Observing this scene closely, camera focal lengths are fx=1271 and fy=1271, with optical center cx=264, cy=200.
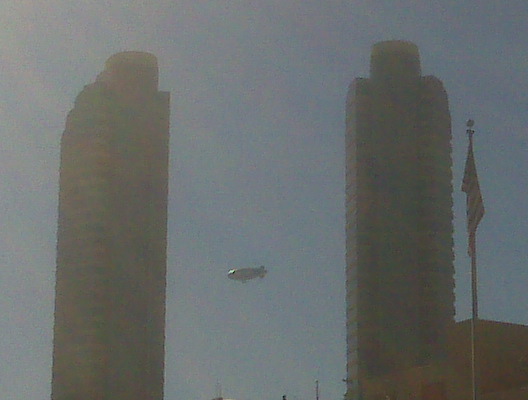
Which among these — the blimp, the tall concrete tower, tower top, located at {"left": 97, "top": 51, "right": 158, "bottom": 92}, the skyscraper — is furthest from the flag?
tower top, located at {"left": 97, "top": 51, "right": 158, "bottom": 92}

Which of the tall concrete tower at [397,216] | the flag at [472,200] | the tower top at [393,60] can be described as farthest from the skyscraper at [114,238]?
the flag at [472,200]

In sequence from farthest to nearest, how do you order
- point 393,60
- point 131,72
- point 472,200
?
point 131,72
point 393,60
point 472,200

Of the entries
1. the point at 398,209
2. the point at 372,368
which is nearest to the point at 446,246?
the point at 398,209

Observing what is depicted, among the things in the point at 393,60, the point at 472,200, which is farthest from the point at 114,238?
the point at 472,200

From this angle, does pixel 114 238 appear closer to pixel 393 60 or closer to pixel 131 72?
pixel 131 72

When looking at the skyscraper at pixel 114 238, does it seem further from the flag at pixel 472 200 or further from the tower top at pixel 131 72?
the flag at pixel 472 200

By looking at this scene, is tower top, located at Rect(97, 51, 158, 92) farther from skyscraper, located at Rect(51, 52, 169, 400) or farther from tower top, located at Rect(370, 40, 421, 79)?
tower top, located at Rect(370, 40, 421, 79)
